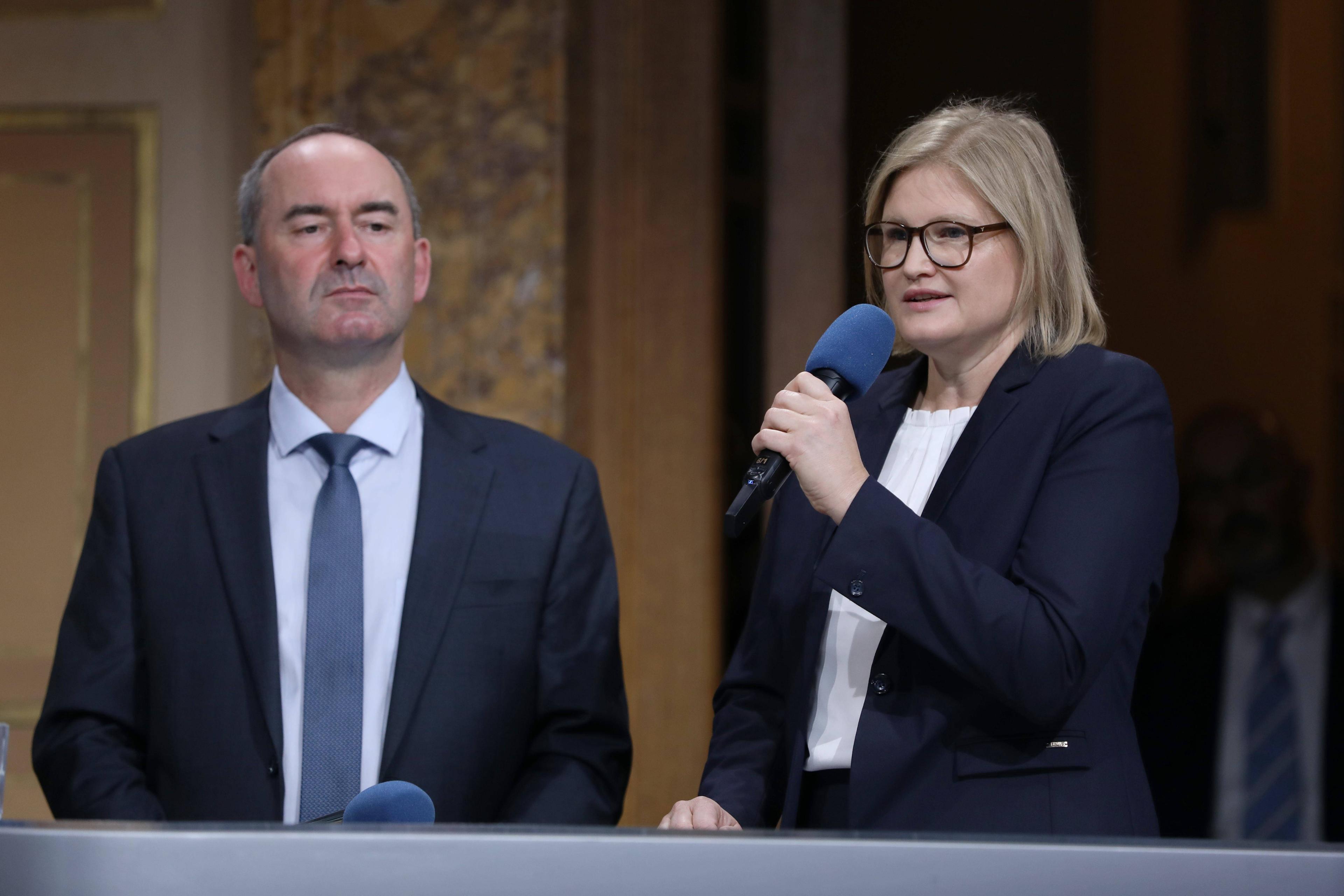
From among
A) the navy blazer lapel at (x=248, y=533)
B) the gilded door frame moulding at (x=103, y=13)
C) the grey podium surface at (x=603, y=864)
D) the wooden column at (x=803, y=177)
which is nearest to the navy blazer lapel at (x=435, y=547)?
the navy blazer lapel at (x=248, y=533)

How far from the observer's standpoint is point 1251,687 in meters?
3.08

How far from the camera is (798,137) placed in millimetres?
3291

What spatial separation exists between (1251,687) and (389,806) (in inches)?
99.5

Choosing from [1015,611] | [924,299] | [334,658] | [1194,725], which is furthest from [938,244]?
[1194,725]

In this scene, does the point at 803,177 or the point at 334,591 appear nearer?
the point at 334,591

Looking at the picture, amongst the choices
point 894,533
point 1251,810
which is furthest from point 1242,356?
point 894,533

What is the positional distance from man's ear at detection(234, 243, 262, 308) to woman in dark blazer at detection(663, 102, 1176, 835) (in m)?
0.88

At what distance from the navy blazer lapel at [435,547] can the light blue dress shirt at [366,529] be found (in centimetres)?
2

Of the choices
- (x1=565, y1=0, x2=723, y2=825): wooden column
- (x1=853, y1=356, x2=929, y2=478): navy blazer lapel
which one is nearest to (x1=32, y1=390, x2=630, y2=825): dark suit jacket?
(x1=853, y1=356, x2=929, y2=478): navy blazer lapel

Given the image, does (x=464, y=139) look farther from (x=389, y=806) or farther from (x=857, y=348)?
(x=389, y=806)

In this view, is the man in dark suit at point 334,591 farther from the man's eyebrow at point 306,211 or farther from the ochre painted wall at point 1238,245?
the ochre painted wall at point 1238,245

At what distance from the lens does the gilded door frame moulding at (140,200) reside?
→ 3182 millimetres

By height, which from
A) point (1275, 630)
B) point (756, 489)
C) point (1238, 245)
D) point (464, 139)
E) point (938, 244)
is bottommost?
point (1275, 630)

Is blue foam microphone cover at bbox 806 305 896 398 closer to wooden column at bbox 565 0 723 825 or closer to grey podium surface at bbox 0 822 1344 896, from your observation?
grey podium surface at bbox 0 822 1344 896
